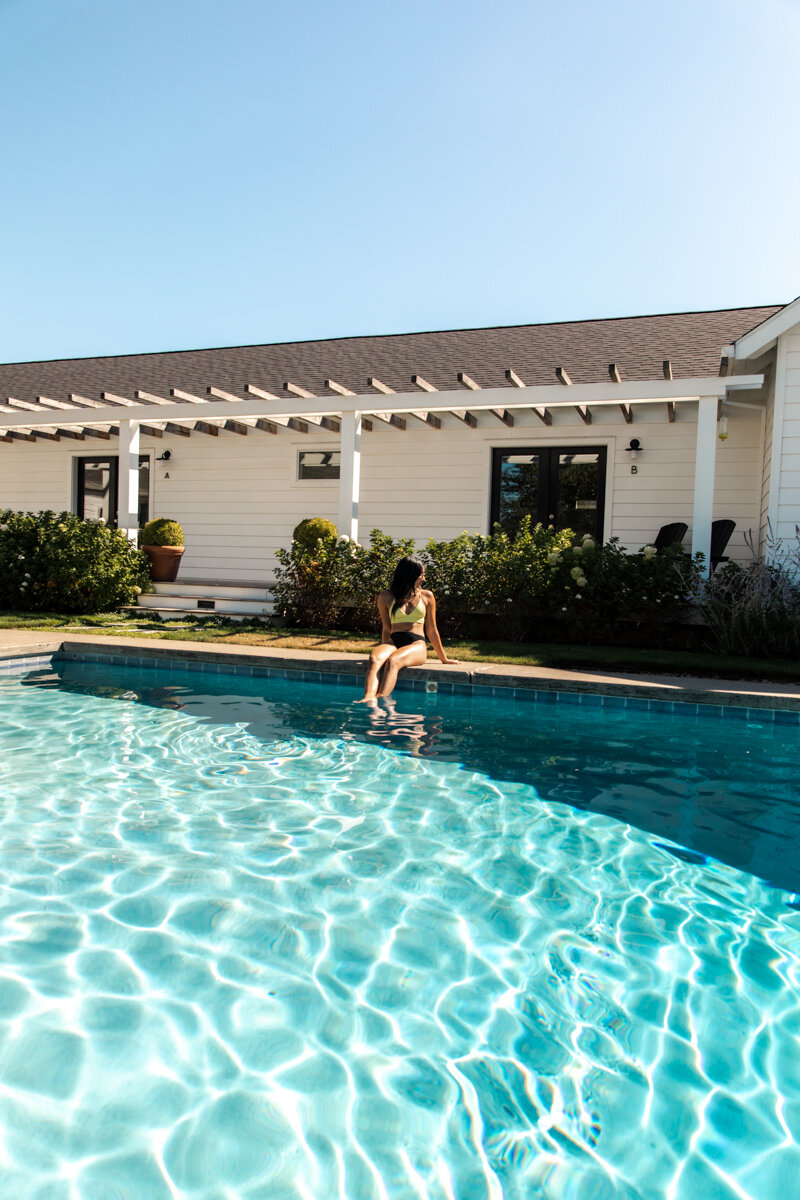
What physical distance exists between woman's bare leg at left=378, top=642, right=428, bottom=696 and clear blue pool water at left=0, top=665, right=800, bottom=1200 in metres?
1.23

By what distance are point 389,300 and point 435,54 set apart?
8.30 metres

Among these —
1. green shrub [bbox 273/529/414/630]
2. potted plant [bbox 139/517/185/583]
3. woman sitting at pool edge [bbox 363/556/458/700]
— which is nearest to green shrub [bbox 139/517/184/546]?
potted plant [bbox 139/517/185/583]

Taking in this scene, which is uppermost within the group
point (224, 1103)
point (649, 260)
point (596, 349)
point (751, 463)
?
point (649, 260)

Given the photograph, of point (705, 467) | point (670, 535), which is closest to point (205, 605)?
point (670, 535)

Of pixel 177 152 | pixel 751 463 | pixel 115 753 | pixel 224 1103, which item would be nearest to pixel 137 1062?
pixel 224 1103

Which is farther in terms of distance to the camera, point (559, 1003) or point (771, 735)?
point (771, 735)

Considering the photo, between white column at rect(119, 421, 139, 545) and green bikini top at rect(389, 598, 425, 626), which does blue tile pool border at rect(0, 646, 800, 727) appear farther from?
white column at rect(119, 421, 139, 545)

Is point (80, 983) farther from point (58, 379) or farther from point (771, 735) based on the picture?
point (58, 379)

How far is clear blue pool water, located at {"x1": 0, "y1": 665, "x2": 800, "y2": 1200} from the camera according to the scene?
71.0 inches

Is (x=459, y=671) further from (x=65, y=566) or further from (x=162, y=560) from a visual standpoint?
(x=162, y=560)

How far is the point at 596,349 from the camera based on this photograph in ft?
40.3

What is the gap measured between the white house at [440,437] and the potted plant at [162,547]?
1.28 feet

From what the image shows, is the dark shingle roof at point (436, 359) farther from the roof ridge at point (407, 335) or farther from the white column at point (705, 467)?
the white column at point (705, 467)

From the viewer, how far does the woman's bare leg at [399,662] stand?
6.07 meters
